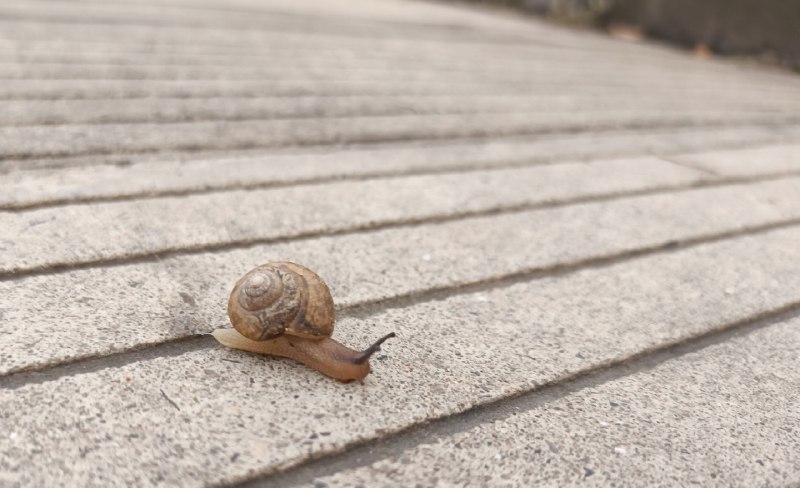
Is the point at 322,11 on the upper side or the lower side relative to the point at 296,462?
upper

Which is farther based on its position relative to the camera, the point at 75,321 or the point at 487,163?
the point at 487,163

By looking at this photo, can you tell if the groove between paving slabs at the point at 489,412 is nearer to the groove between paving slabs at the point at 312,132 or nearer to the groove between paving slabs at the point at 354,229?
the groove between paving slabs at the point at 354,229

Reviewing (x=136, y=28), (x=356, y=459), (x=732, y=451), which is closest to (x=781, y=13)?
(x=136, y=28)

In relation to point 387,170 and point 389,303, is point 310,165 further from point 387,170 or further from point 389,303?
point 389,303

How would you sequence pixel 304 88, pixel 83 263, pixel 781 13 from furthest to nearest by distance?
pixel 781 13
pixel 304 88
pixel 83 263

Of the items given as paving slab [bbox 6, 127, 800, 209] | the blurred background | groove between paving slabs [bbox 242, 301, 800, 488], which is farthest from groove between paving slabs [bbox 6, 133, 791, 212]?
the blurred background

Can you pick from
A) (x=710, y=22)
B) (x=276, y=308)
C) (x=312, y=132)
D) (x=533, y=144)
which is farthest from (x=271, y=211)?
(x=710, y=22)

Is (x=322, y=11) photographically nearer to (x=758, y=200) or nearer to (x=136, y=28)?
(x=136, y=28)
